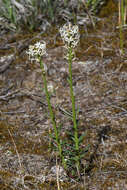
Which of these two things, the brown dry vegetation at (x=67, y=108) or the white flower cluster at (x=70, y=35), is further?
the brown dry vegetation at (x=67, y=108)

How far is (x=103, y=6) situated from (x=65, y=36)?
3020 mm

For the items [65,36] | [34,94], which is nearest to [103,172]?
[65,36]

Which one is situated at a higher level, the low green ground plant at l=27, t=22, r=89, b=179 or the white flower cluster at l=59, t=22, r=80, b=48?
the white flower cluster at l=59, t=22, r=80, b=48

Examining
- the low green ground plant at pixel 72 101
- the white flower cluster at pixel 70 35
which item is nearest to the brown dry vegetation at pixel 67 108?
the low green ground plant at pixel 72 101

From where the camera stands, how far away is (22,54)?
3.59 metres

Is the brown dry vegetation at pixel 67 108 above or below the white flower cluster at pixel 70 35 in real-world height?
below

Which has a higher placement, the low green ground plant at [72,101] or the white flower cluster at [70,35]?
the white flower cluster at [70,35]

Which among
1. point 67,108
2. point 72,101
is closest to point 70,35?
point 72,101

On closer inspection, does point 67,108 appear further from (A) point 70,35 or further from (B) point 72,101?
(A) point 70,35

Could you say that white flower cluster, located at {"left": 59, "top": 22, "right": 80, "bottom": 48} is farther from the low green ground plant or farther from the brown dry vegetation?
the brown dry vegetation

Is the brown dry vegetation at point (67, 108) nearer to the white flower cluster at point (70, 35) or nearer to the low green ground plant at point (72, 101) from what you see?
the low green ground plant at point (72, 101)

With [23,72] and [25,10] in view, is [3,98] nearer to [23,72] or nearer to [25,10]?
[23,72]

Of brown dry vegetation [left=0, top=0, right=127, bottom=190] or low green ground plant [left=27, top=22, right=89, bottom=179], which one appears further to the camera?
brown dry vegetation [left=0, top=0, right=127, bottom=190]

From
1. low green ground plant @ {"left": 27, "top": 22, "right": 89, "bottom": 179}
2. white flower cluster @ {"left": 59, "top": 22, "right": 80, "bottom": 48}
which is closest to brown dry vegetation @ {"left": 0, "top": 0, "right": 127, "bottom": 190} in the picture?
low green ground plant @ {"left": 27, "top": 22, "right": 89, "bottom": 179}
